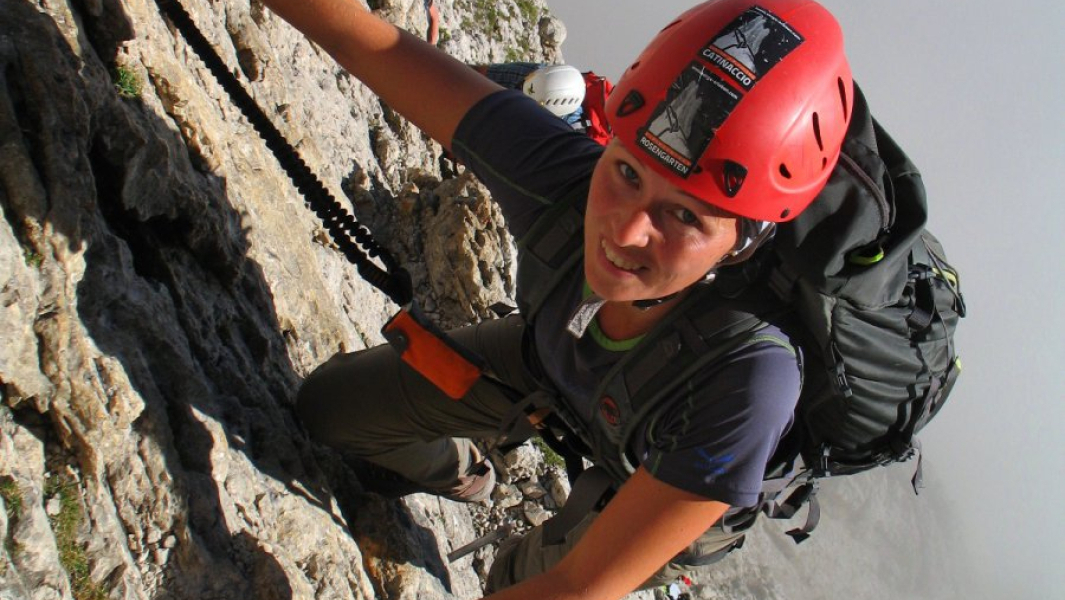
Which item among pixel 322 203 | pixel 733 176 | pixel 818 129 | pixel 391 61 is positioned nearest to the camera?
pixel 733 176

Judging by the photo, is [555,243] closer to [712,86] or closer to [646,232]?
[646,232]

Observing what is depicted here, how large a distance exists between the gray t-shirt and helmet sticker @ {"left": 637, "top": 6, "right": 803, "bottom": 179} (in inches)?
31.3

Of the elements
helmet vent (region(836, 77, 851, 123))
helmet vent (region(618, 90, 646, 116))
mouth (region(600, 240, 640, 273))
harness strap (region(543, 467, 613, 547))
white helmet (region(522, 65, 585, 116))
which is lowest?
white helmet (region(522, 65, 585, 116))

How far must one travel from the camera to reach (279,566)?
4281mm

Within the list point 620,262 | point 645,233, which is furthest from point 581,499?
point 645,233

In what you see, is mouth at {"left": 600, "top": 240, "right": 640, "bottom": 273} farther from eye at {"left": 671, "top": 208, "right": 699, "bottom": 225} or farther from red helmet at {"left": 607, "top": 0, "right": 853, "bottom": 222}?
red helmet at {"left": 607, "top": 0, "right": 853, "bottom": 222}

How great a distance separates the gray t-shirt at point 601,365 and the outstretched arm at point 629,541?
0.09 meters

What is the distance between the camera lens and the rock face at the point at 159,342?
3.45 m

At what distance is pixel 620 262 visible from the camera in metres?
3.56

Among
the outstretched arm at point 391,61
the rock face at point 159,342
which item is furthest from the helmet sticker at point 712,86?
the rock face at point 159,342

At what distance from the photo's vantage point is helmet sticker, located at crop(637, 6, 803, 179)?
3445 millimetres

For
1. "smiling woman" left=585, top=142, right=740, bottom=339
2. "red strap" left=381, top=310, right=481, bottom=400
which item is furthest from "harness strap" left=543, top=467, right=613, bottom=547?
"smiling woman" left=585, top=142, right=740, bottom=339

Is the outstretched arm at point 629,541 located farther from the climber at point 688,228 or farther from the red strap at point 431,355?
the red strap at point 431,355

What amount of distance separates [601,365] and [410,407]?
167 centimetres
